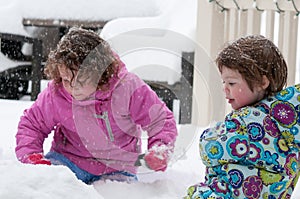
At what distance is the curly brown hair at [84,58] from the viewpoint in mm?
2271

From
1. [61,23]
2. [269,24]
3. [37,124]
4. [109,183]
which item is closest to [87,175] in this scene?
[109,183]

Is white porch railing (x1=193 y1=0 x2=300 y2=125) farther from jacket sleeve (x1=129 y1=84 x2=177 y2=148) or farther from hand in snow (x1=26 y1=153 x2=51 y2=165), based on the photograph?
hand in snow (x1=26 y1=153 x2=51 y2=165)

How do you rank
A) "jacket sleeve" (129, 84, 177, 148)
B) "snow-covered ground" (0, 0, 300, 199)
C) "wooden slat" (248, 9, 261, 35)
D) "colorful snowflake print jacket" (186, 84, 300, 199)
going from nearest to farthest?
"snow-covered ground" (0, 0, 300, 199), "colorful snowflake print jacket" (186, 84, 300, 199), "jacket sleeve" (129, 84, 177, 148), "wooden slat" (248, 9, 261, 35)

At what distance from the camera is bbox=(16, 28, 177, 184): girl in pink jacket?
7.61 ft

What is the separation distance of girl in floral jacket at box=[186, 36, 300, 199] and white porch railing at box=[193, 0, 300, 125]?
1.47 m

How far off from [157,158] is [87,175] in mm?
341

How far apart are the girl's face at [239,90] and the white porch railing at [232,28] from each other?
147 cm

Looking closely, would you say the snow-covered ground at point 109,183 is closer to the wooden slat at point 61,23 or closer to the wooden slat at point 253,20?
the wooden slat at point 61,23

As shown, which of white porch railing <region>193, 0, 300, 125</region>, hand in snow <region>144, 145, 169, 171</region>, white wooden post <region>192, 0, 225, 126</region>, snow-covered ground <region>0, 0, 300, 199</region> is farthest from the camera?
white wooden post <region>192, 0, 225, 126</region>

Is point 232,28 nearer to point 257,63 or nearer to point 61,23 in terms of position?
point 257,63

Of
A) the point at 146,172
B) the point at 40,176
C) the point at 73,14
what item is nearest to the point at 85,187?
the point at 40,176

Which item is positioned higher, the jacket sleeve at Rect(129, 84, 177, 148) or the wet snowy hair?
the wet snowy hair

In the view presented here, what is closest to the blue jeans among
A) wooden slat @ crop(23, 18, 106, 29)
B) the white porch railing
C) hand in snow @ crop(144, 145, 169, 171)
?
hand in snow @ crop(144, 145, 169, 171)

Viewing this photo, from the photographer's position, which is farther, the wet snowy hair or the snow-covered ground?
the wet snowy hair
